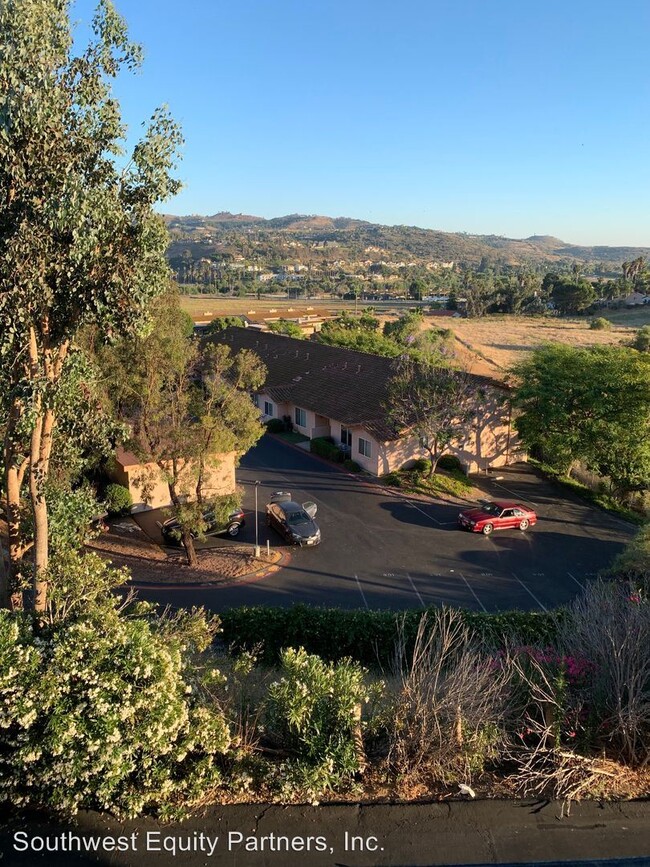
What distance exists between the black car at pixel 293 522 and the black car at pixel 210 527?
4.28 feet

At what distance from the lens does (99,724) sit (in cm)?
727

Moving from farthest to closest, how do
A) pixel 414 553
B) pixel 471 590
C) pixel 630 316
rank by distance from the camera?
pixel 630 316 < pixel 414 553 < pixel 471 590

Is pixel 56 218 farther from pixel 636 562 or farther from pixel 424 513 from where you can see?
pixel 424 513

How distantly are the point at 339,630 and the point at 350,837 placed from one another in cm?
665

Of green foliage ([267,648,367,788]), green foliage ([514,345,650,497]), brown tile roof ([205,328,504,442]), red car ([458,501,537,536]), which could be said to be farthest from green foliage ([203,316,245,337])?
green foliage ([267,648,367,788])

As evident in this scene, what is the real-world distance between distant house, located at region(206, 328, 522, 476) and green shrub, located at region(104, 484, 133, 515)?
988 centimetres

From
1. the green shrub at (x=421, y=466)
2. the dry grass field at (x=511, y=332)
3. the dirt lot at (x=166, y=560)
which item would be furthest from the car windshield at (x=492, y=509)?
the dry grass field at (x=511, y=332)

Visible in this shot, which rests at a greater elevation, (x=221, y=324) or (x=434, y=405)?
(x=221, y=324)

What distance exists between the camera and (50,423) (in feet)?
33.3

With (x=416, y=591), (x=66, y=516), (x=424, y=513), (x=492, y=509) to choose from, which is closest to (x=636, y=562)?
(x=492, y=509)

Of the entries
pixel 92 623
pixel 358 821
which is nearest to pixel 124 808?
pixel 92 623

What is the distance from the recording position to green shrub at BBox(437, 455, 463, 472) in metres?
31.6

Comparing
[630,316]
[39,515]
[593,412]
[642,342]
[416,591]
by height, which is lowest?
[416,591]

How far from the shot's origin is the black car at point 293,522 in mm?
22052
